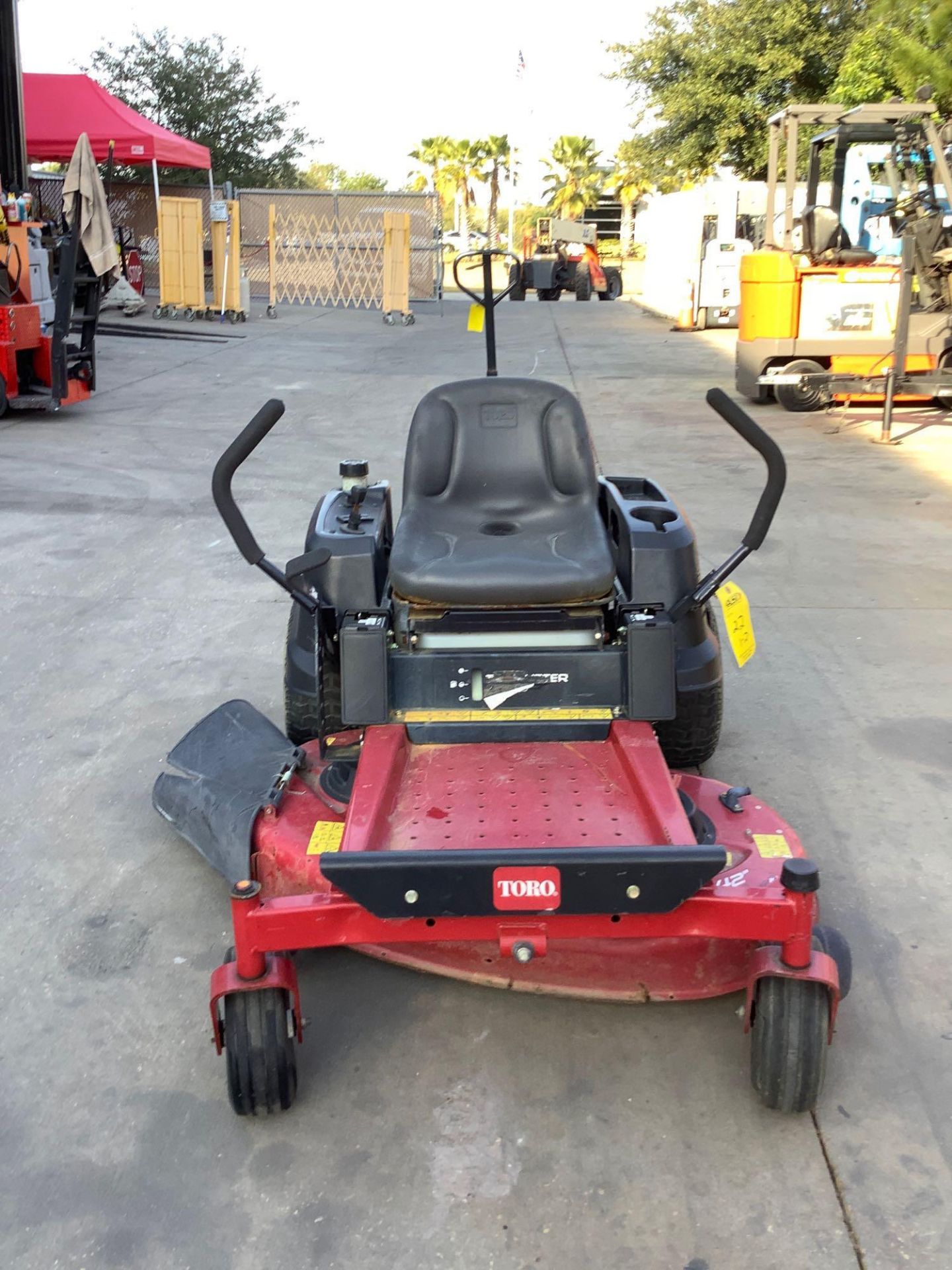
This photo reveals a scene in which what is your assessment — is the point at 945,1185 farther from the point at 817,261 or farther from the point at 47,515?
the point at 817,261

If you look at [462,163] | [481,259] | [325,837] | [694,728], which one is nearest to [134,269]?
[481,259]

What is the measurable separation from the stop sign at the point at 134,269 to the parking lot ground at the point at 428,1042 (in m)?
15.5

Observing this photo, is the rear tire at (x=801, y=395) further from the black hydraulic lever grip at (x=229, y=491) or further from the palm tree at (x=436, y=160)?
the palm tree at (x=436, y=160)

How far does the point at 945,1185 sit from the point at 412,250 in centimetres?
2471

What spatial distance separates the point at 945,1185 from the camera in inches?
87.8

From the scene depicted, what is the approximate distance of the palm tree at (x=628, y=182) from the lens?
94.1ft

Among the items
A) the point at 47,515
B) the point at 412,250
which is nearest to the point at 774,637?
the point at 47,515

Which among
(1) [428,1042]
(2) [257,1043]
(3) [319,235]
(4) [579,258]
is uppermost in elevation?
(3) [319,235]

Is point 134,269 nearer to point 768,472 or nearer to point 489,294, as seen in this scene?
point 489,294

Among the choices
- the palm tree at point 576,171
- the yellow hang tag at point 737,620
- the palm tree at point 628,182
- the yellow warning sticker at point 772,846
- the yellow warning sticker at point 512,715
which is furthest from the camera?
the palm tree at point 576,171

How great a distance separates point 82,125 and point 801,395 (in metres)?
13.5

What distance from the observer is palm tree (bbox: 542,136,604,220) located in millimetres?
55062

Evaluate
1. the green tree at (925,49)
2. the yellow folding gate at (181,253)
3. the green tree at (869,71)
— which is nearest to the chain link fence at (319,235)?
the yellow folding gate at (181,253)

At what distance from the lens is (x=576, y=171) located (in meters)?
56.5
